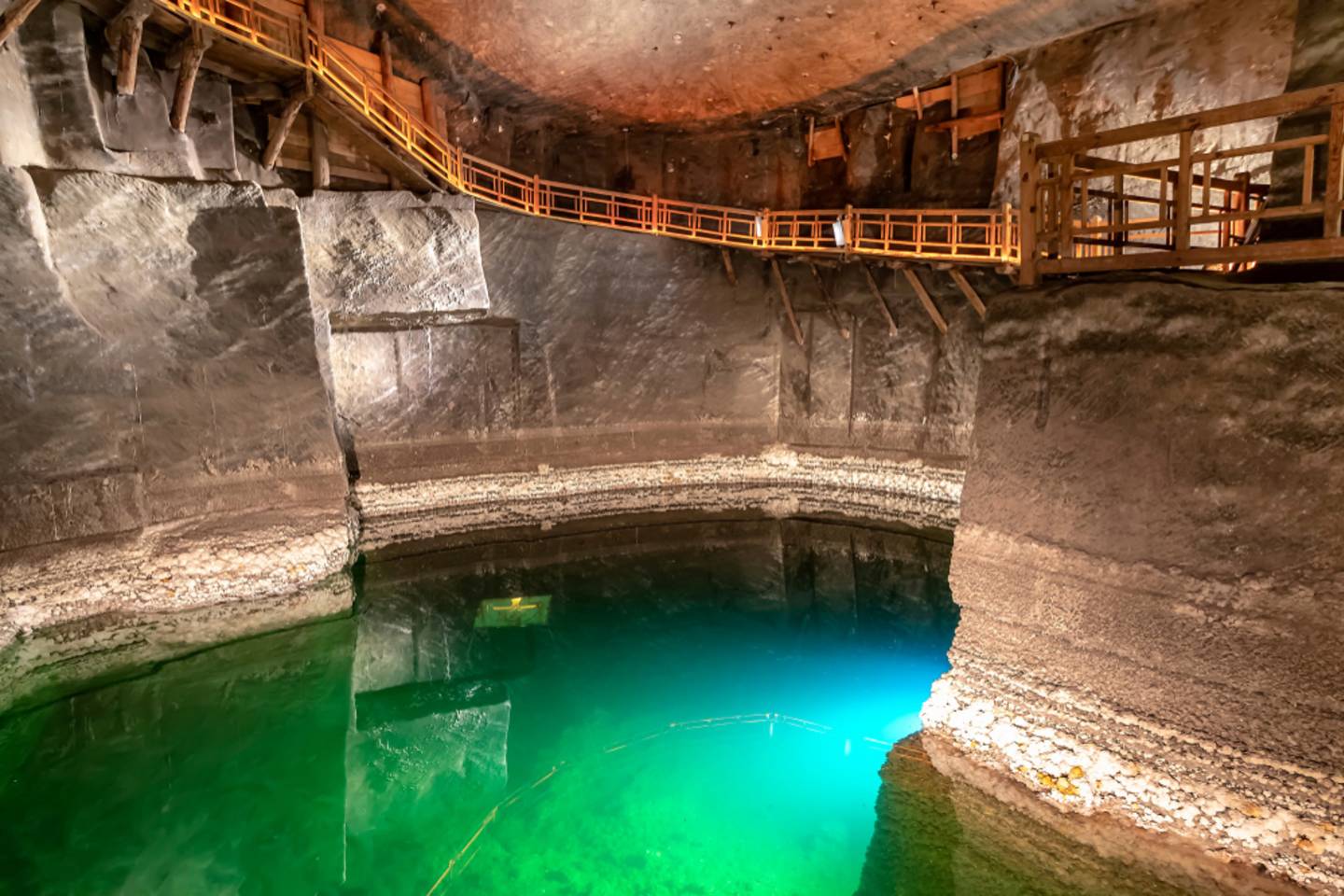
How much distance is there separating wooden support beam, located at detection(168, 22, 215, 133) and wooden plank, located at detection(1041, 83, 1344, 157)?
954 centimetres

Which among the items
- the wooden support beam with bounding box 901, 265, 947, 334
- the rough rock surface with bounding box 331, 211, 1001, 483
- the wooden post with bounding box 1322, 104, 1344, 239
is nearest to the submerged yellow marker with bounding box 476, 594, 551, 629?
the rough rock surface with bounding box 331, 211, 1001, 483

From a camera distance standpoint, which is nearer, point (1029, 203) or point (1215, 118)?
point (1215, 118)

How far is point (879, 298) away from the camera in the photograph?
1483cm

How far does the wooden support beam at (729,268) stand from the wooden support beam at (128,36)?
9684mm

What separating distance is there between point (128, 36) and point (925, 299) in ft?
39.3

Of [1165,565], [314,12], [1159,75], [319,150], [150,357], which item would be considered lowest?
[1165,565]

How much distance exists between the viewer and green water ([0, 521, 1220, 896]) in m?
5.25

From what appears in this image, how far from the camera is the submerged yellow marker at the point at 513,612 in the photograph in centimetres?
988

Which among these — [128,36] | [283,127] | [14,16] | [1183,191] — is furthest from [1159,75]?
[14,16]

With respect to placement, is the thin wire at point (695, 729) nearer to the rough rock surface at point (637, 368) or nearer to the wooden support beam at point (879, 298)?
the rough rock surface at point (637, 368)

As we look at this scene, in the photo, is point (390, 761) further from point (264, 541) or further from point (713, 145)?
point (713, 145)

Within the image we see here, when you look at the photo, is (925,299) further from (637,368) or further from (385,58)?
(385,58)

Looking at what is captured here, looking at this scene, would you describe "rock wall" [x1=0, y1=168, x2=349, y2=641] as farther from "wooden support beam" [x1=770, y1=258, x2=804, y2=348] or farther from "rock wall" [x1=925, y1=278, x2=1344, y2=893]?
"wooden support beam" [x1=770, y1=258, x2=804, y2=348]

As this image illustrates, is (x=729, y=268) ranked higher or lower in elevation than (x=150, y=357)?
higher
